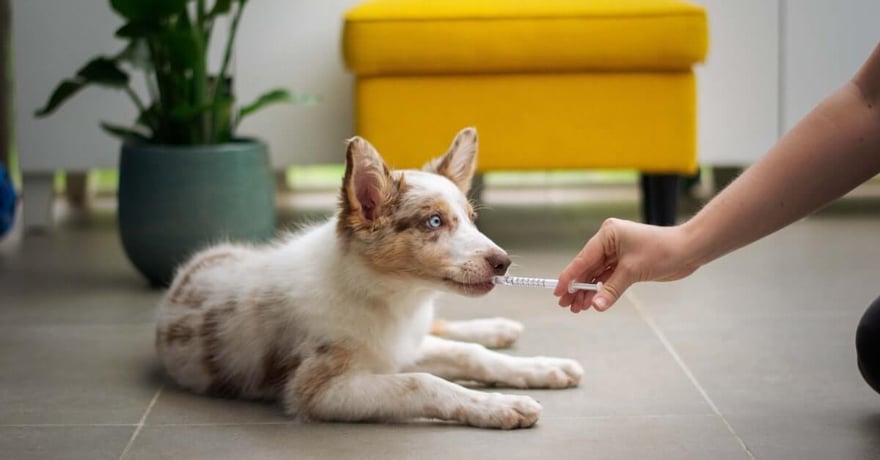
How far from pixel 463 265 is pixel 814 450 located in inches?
25.8

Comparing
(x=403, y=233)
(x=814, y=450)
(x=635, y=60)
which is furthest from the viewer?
(x=635, y=60)

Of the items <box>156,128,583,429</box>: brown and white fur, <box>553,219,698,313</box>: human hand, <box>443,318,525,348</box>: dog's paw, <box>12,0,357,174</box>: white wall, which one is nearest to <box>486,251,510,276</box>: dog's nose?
<box>156,128,583,429</box>: brown and white fur

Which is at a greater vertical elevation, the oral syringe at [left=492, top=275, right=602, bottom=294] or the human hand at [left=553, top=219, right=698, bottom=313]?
the human hand at [left=553, top=219, right=698, bottom=313]

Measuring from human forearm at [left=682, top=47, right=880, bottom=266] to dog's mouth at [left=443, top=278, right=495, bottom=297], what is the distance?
17.5 inches

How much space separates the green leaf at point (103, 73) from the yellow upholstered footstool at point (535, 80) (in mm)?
693

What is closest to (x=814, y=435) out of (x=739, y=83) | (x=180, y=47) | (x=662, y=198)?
(x=662, y=198)

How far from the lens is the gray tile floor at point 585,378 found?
201 centimetres

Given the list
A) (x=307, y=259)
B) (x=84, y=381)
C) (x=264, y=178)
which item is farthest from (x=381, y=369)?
(x=264, y=178)

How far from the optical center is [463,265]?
2.04 meters

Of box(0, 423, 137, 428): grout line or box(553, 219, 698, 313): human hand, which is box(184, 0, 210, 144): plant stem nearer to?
box(0, 423, 137, 428): grout line

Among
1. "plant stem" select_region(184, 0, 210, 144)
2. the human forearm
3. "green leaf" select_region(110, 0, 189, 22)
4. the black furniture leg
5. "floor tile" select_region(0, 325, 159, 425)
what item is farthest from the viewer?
the black furniture leg

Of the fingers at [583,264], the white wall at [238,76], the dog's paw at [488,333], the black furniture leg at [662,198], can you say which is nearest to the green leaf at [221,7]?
the white wall at [238,76]

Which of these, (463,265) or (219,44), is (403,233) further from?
(219,44)

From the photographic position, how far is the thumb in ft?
5.68
